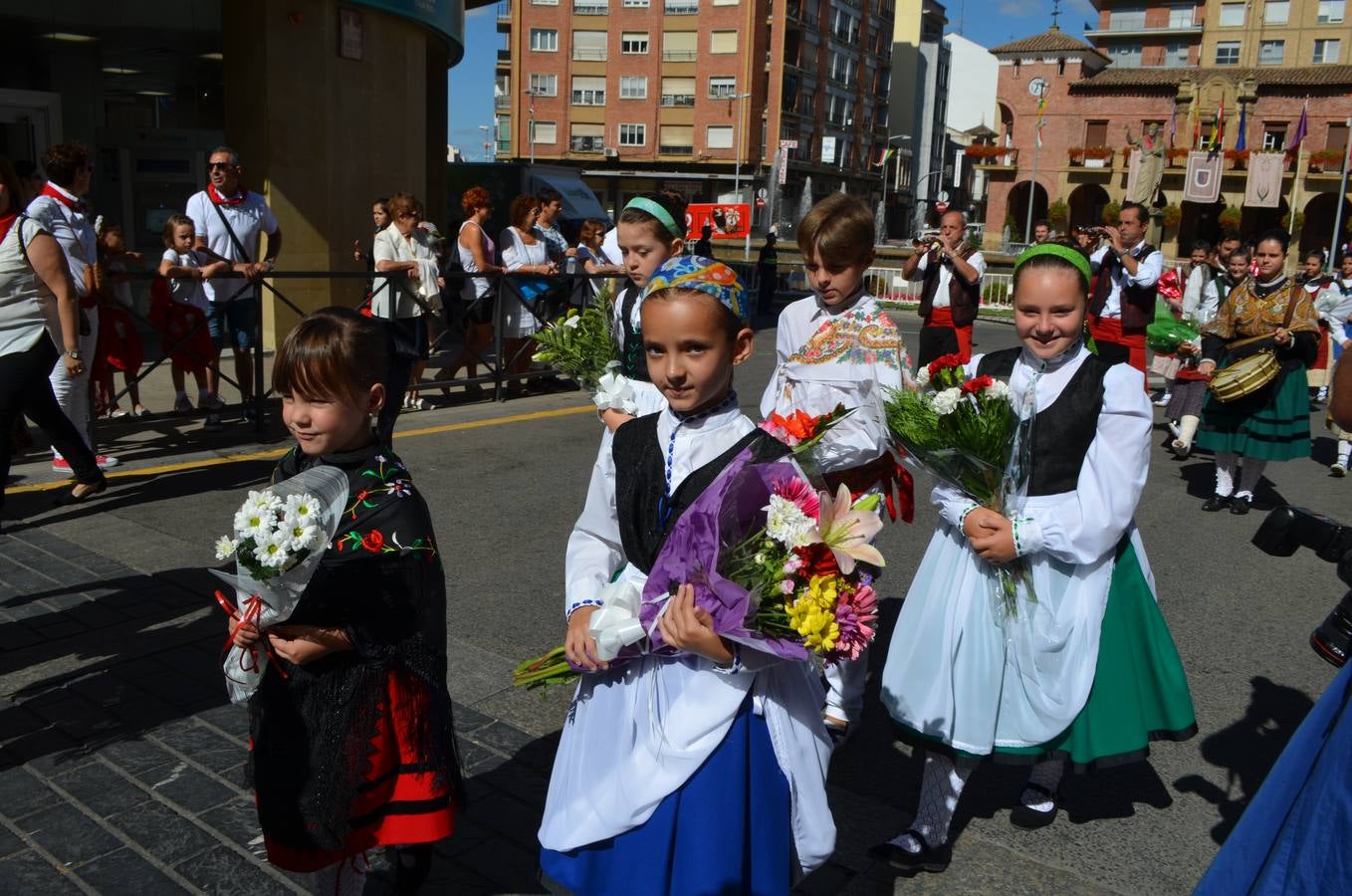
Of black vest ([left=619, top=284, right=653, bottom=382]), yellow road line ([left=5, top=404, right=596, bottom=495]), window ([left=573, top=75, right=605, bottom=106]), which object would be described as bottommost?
yellow road line ([left=5, top=404, right=596, bottom=495])

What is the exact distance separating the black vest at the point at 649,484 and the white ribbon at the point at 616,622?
134mm

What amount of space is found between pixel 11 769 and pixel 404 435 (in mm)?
5623

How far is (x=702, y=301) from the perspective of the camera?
248 cm

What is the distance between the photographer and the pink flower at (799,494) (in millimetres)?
2219

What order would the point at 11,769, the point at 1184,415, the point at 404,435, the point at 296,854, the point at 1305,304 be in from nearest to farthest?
the point at 296,854, the point at 11,769, the point at 1305,304, the point at 404,435, the point at 1184,415

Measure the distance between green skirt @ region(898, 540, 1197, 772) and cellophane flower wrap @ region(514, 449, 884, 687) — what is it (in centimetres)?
132

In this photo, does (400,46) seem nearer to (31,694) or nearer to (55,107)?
(55,107)

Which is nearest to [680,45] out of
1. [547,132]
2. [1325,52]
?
[547,132]

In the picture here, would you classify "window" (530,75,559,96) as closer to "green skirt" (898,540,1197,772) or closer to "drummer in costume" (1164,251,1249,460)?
"drummer in costume" (1164,251,1249,460)

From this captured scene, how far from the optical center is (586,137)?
69.0 meters

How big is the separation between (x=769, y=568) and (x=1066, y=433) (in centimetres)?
154

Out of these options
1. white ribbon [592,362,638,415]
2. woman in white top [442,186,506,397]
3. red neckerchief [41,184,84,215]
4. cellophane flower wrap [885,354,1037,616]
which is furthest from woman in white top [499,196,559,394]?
cellophane flower wrap [885,354,1037,616]

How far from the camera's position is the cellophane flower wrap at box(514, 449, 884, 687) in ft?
7.07

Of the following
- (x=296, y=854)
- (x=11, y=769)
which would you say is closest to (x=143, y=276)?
(x=11, y=769)
